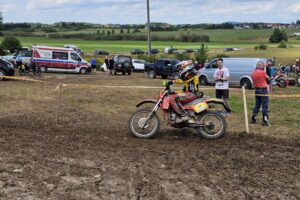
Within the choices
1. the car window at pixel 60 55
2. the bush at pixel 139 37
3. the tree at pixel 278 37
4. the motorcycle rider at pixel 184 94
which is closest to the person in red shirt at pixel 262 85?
the motorcycle rider at pixel 184 94

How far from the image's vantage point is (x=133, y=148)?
8.65 meters

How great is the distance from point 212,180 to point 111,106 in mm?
9530

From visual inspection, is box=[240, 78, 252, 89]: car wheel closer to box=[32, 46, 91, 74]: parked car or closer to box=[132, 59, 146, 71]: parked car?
box=[32, 46, 91, 74]: parked car

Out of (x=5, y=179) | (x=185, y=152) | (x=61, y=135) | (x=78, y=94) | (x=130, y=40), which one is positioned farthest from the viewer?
(x=130, y=40)

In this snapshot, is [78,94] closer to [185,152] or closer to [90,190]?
[185,152]

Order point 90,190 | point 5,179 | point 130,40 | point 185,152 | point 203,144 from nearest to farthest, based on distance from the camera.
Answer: point 90,190, point 5,179, point 185,152, point 203,144, point 130,40

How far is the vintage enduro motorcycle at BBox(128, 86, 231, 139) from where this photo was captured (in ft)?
32.0

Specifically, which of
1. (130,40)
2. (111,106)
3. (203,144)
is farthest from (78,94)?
(130,40)

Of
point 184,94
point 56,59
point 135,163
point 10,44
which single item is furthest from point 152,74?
point 10,44

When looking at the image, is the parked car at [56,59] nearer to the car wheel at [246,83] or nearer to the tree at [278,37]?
the car wheel at [246,83]

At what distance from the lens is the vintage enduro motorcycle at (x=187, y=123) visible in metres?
9.77

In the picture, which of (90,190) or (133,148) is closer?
(90,190)

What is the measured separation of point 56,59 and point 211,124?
2898 cm

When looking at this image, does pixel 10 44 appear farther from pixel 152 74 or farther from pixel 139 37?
pixel 139 37
